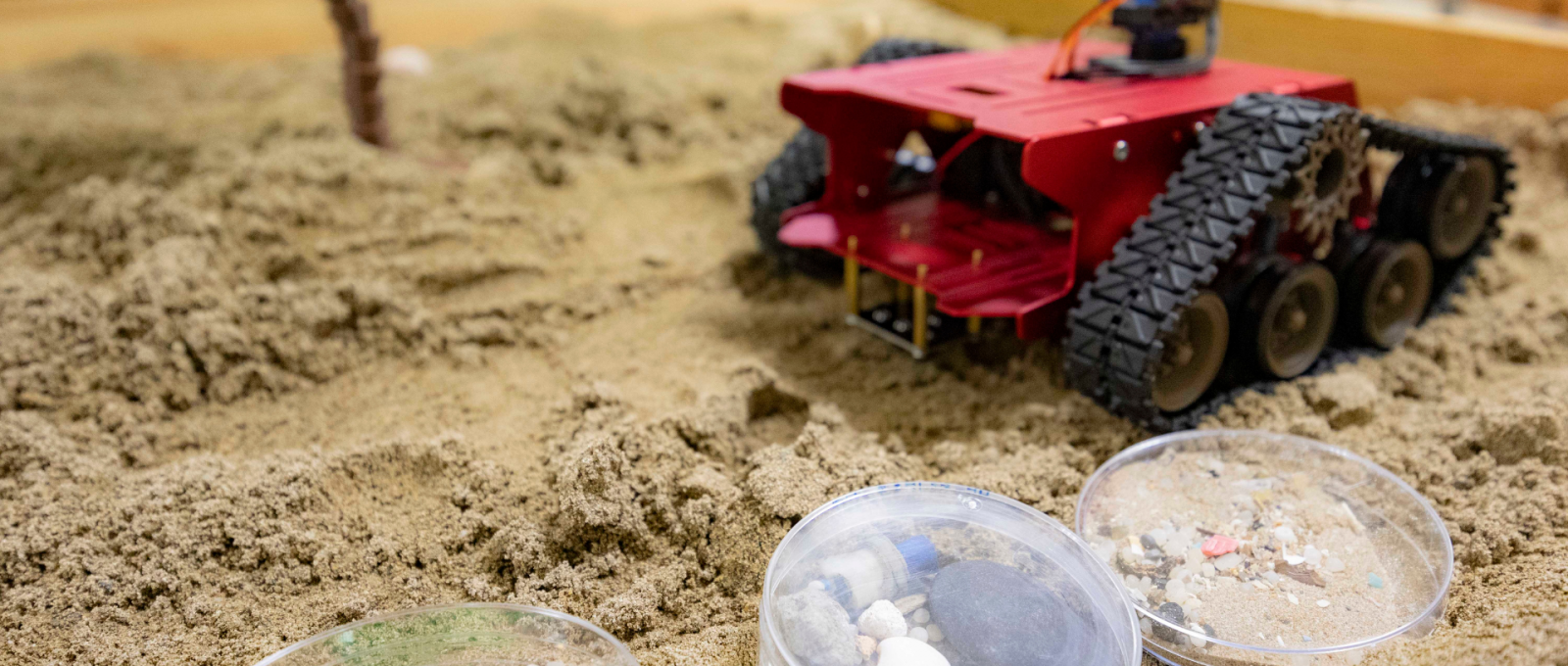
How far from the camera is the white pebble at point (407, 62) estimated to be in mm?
3832

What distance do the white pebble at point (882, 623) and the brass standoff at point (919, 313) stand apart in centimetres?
77

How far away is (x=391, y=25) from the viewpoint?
14.2ft

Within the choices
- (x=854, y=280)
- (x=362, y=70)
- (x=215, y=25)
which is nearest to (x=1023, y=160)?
(x=854, y=280)

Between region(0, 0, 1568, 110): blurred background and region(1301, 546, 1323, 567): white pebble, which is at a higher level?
region(0, 0, 1568, 110): blurred background

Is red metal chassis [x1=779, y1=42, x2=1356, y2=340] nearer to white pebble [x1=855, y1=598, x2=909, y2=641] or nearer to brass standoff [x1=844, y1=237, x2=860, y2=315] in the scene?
brass standoff [x1=844, y1=237, x2=860, y2=315]

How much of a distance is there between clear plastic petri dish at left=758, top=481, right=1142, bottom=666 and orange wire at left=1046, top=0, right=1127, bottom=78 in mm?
Result: 1051

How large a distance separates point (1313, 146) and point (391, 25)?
3917 mm

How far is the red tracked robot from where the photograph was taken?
5.45ft

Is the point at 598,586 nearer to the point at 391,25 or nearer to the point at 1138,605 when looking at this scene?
the point at 1138,605

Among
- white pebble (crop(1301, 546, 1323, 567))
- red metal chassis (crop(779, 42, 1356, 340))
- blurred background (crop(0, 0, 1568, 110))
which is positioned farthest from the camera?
blurred background (crop(0, 0, 1568, 110))

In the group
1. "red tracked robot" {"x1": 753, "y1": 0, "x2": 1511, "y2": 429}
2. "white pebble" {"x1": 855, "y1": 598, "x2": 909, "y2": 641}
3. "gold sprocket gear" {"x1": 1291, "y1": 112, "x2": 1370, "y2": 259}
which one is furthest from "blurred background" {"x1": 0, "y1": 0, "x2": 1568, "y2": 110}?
"white pebble" {"x1": 855, "y1": 598, "x2": 909, "y2": 641}

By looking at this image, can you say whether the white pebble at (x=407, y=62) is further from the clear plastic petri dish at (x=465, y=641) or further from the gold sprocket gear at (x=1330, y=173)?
the gold sprocket gear at (x=1330, y=173)

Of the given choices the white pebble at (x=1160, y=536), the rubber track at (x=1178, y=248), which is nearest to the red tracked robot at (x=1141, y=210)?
the rubber track at (x=1178, y=248)

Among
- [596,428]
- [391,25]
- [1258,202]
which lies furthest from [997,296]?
[391,25]
